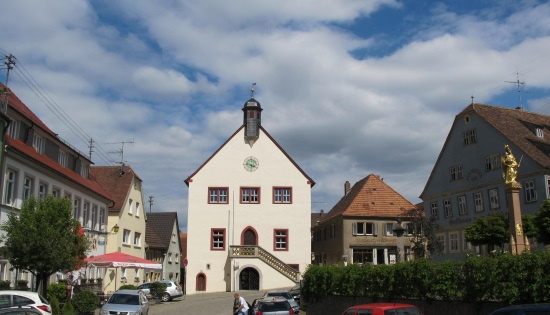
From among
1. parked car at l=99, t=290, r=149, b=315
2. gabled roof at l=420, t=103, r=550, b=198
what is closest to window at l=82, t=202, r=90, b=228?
parked car at l=99, t=290, r=149, b=315

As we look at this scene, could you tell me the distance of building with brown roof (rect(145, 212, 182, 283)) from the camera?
186 ft

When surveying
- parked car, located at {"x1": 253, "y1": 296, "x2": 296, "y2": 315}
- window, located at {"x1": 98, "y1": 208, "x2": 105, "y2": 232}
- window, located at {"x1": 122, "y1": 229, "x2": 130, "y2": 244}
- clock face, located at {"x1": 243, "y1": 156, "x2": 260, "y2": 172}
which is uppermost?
clock face, located at {"x1": 243, "y1": 156, "x2": 260, "y2": 172}

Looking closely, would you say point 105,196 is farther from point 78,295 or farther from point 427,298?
point 427,298

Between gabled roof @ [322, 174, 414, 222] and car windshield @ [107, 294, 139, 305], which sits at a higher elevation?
gabled roof @ [322, 174, 414, 222]

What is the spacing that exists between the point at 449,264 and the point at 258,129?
3537cm

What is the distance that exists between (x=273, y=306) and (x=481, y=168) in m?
26.6

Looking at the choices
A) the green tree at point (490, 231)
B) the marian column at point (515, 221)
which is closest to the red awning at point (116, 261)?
the green tree at point (490, 231)

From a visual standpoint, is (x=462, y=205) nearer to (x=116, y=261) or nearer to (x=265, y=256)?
(x=265, y=256)

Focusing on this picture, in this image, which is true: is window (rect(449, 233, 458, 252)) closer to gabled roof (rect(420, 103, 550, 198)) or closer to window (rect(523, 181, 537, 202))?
gabled roof (rect(420, 103, 550, 198))

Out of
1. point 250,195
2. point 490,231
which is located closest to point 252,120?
point 250,195

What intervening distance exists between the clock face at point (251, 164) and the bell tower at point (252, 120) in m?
1.43

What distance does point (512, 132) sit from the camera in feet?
133

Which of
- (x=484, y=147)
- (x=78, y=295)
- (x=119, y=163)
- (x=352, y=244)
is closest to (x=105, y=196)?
(x=119, y=163)

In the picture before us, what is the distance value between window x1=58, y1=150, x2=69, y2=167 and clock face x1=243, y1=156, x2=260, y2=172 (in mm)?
19118
